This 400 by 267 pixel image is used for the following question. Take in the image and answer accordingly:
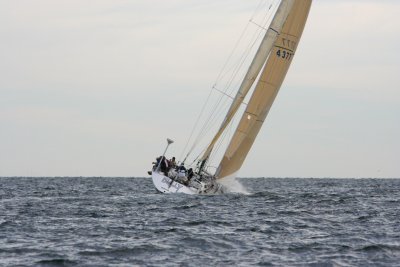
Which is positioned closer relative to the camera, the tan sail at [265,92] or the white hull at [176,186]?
the white hull at [176,186]

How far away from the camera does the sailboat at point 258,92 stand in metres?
37.1

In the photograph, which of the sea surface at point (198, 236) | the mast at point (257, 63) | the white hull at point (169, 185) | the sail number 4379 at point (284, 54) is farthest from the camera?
the sail number 4379 at point (284, 54)

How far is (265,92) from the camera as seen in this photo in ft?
123

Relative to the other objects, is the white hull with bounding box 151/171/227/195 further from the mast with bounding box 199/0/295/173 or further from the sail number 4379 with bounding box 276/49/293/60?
the sail number 4379 with bounding box 276/49/293/60

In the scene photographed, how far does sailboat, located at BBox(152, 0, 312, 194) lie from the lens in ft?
122

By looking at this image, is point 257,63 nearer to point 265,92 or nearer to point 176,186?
point 265,92

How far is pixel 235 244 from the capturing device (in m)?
19.2

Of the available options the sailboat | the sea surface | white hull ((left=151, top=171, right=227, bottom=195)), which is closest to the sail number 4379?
the sailboat

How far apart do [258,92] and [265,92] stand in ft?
1.22

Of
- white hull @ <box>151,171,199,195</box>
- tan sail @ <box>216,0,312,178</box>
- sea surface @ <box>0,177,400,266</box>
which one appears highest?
tan sail @ <box>216,0,312,178</box>

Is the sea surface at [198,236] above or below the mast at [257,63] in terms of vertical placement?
below

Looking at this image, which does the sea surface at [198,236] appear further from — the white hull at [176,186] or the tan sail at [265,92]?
the tan sail at [265,92]

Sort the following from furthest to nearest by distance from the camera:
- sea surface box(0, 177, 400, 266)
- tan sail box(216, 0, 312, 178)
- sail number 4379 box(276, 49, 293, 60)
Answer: sail number 4379 box(276, 49, 293, 60) < tan sail box(216, 0, 312, 178) < sea surface box(0, 177, 400, 266)

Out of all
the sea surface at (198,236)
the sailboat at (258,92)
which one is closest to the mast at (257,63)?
the sailboat at (258,92)
